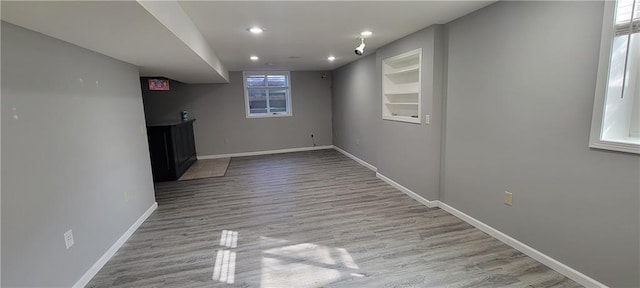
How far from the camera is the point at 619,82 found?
1.74 meters

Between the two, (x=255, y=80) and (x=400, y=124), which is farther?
(x=255, y=80)

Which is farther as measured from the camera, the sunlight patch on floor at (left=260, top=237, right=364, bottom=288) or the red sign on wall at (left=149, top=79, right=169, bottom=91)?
the red sign on wall at (left=149, top=79, right=169, bottom=91)

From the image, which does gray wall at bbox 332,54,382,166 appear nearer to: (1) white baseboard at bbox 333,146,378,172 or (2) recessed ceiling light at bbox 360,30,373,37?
(1) white baseboard at bbox 333,146,378,172

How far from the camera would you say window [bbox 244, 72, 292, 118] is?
7109mm

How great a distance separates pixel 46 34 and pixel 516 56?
346cm

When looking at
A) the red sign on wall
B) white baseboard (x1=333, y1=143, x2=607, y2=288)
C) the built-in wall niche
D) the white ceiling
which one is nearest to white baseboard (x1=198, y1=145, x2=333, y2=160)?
the red sign on wall

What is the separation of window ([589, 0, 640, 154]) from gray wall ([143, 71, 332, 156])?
6.01 m

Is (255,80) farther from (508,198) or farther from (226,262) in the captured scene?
(508,198)

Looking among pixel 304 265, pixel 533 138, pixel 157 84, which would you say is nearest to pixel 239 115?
pixel 157 84

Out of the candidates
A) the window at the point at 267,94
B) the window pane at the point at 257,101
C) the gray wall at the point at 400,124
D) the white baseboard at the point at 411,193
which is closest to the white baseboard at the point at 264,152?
the window at the point at 267,94

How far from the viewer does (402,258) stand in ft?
7.79

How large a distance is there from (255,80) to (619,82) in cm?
655

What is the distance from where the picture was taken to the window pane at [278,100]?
24.0 feet

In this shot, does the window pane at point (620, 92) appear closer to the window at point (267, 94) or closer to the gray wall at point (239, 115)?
the gray wall at point (239, 115)
